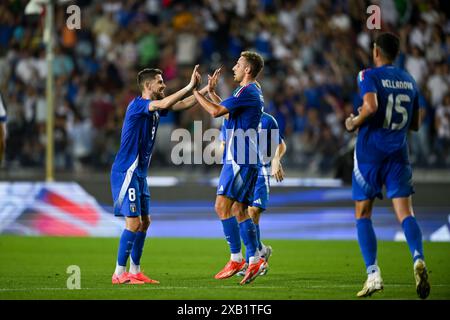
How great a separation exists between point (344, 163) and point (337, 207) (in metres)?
1.07

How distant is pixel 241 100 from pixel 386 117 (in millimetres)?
1955

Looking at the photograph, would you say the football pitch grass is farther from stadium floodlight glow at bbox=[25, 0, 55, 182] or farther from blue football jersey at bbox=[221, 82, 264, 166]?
stadium floodlight glow at bbox=[25, 0, 55, 182]

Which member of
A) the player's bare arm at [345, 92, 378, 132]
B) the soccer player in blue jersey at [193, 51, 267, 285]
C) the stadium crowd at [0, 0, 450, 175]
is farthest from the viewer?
the stadium crowd at [0, 0, 450, 175]

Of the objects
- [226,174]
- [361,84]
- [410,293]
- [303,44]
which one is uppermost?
[303,44]

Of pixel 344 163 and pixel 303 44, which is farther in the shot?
pixel 303 44

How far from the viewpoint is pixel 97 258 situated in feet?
49.1

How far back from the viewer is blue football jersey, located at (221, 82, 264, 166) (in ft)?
38.5

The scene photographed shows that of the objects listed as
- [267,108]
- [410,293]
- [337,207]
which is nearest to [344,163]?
[337,207]

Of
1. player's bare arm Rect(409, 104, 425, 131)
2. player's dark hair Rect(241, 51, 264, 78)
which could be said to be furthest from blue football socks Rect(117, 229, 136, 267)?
player's bare arm Rect(409, 104, 425, 131)

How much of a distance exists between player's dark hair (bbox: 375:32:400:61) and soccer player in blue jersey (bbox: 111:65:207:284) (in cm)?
237

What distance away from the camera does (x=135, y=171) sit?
1155cm

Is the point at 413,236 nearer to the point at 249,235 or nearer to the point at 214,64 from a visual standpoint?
Answer: the point at 249,235

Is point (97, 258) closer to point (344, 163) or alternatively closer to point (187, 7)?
point (344, 163)

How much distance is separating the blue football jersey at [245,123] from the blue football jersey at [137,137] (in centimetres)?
81
